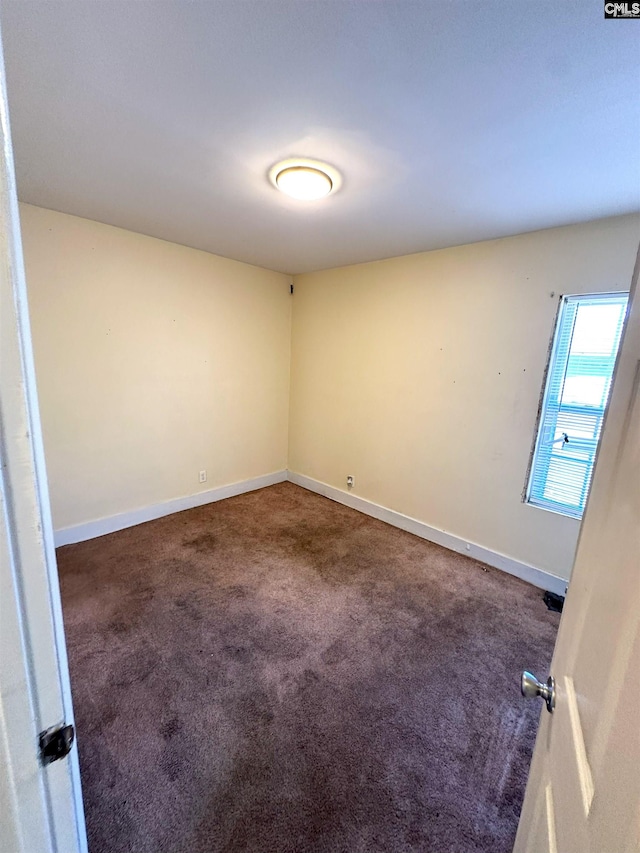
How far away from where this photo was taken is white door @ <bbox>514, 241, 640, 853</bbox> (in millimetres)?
462

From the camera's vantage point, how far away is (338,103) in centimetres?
129

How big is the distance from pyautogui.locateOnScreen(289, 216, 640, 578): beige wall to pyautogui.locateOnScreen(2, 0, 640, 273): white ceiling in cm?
34

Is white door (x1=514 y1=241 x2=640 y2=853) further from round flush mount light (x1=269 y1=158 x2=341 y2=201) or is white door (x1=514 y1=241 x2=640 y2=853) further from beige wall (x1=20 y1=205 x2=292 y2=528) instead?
beige wall (x1=20 y1=205 x2=292 y2=528)

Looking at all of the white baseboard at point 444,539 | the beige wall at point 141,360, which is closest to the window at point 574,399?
Result: the white baseboard at point 444,539

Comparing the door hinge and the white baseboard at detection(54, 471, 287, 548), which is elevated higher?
the door hinge

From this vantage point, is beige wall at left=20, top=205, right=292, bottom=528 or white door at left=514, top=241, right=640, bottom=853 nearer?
white door at left=514, top=241, right=640, bottom=853

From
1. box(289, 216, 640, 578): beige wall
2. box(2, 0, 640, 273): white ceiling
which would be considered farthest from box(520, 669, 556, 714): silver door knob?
box(289, 216, 640, 578): beige wall

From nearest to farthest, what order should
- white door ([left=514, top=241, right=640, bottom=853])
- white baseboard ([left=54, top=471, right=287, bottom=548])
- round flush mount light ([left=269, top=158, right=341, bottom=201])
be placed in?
white door ([left=514, top=241, right=640, bottom=853]) < round flush mount light ([left=269, top=158, right=341, bottom=201]) < white baseboard ([left=54, top=471, right=287, bottom=548])

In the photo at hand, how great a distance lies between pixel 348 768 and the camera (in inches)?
54.0

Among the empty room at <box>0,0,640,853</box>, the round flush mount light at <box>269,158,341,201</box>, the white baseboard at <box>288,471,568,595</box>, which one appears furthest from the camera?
the white baseboard at <box>288,471,568,595</box>

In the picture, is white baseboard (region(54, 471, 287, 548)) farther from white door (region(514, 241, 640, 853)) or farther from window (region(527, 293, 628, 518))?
white door (region(514, 241, 640, 853))

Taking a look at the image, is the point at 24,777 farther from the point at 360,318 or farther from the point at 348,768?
the point at 360,318

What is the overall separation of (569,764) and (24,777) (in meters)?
0.89

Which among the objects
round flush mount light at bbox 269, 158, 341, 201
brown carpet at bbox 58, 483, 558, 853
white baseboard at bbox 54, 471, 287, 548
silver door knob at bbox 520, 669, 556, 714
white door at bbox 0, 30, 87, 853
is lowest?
brown carpet at bbox 58, 483, 558, 853
